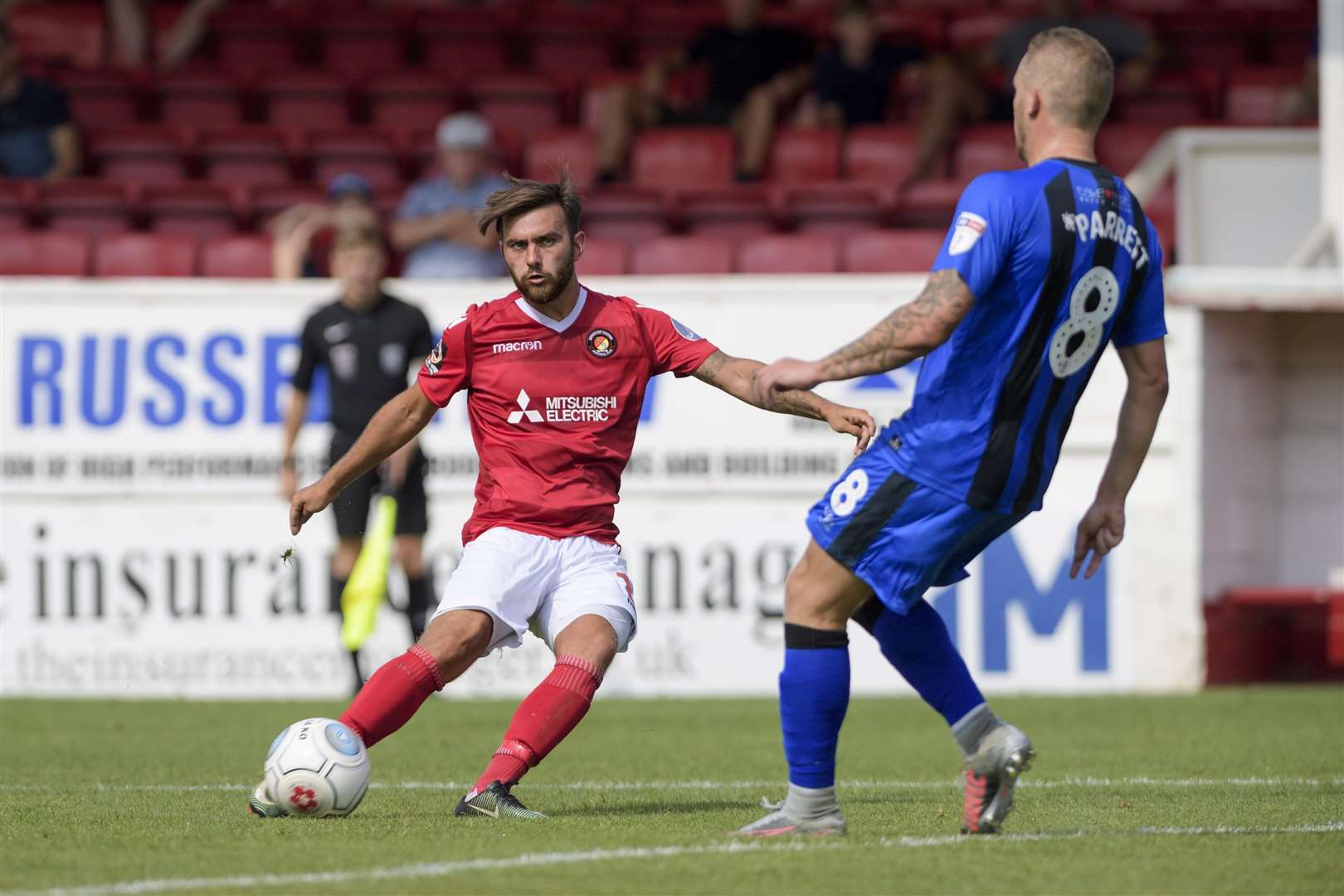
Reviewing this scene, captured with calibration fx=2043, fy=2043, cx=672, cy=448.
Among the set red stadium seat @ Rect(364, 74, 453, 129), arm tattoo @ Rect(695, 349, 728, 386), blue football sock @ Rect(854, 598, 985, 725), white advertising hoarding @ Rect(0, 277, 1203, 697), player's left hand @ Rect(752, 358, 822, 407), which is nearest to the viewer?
player's left hand @ Rect(752, 358, 822, 407)

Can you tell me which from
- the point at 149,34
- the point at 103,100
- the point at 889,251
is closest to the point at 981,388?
the point at 889,251

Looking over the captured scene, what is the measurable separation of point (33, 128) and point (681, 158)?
4.33 metres

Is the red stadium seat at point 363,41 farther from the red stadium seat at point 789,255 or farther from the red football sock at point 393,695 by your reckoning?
the red football sock at point 393,695

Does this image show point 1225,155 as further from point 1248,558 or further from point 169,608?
point 169,608

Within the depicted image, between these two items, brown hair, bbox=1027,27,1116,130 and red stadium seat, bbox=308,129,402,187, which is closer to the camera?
brown hair, bbox=1027,27,1116,130

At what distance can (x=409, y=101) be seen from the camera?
1448 centimetres

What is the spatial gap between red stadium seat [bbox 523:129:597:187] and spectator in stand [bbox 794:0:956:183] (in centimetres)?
144

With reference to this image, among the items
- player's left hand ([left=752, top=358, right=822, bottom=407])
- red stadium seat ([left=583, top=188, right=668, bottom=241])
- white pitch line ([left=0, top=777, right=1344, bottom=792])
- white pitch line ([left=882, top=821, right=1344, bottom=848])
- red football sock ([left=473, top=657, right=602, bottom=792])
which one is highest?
red stadium seat ([left=583, top=188, right=668, bottom=241])

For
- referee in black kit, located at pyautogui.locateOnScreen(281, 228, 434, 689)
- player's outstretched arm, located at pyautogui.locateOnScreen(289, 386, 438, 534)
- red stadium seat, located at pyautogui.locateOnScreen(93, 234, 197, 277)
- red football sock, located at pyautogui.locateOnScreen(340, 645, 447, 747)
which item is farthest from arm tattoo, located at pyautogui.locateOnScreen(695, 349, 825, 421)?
red stadium seat, located at pyautogui.locateOnScreen(93, 234, 197, 277)

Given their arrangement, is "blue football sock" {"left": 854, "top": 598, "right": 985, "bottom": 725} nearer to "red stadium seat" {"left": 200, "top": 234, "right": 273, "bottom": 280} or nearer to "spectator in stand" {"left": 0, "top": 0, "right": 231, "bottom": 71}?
"red stadium seat" {"left": 200, "top": 234, "right": 273, "bottom": 280}

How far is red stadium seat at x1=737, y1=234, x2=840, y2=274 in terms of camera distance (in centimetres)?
1185

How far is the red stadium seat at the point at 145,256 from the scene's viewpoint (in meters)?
12.1

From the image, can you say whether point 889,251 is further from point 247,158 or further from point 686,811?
point 686,811

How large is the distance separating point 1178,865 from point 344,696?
6781 mm
